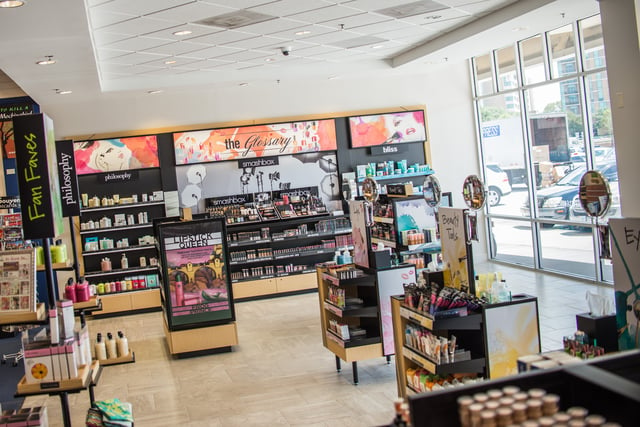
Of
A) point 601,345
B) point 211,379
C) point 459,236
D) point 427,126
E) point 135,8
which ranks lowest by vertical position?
point 211,379

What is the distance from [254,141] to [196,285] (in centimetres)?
425

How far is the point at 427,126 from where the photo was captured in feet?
40.6

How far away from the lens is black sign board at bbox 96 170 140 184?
438 inches

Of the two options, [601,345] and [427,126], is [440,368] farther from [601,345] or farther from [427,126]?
[427,126]

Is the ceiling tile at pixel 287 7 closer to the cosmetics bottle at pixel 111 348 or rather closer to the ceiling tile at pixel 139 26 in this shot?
the ceiling tile at pixel 139 26

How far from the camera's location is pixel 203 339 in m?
8.03

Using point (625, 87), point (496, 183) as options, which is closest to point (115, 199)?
point (496, 183)

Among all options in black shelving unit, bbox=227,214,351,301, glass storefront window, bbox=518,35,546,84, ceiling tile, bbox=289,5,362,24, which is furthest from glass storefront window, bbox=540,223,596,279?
ceiling tile, bbox=289,5,362,24

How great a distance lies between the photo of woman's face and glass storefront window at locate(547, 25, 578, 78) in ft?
23.0

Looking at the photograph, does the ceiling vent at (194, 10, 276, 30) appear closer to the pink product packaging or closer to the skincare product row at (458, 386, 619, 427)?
the pink product packaging

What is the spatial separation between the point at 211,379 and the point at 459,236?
11.5 feet

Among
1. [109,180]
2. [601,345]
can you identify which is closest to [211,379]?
[601,345]

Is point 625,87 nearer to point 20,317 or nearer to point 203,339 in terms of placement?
point 203,339

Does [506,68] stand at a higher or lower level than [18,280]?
higher
